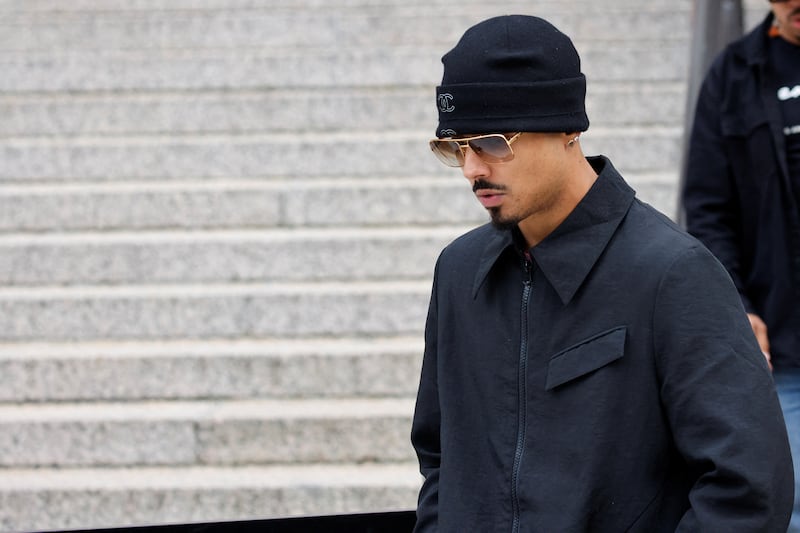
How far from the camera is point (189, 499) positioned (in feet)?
13.7

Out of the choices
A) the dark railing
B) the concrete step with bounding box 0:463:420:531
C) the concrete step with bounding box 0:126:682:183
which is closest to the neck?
the dark railing

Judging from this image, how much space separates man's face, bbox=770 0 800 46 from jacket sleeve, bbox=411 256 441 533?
49.8 inches

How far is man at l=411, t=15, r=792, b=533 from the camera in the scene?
150cm

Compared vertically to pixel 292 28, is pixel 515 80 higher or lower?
lower

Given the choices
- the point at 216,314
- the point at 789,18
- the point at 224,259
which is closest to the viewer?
the point at 789,18

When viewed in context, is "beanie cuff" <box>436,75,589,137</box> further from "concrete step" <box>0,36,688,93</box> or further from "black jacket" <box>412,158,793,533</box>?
"concrete step" <box>0,36,688,93</box>

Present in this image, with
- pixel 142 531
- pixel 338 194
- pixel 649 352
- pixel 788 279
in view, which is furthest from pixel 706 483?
pixel 338 194

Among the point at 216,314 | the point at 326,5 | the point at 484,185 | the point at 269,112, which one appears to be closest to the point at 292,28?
the point at 326,5

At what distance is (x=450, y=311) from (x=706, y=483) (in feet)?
1.59

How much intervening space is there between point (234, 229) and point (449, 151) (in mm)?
3615

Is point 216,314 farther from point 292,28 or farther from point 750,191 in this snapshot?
point 750,191

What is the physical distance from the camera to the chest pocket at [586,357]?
1542 mm

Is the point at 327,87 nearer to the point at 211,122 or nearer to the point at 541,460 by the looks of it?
the point at 211,122

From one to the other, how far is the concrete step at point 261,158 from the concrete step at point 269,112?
0.16 m
